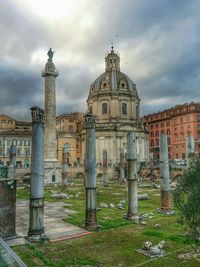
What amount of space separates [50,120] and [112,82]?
1177 inches

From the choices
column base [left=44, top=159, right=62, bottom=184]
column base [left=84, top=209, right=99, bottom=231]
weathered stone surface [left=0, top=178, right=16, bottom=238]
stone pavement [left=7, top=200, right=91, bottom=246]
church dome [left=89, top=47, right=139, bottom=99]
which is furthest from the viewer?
church dome [left=89, top=47, right=139, bottom=99]

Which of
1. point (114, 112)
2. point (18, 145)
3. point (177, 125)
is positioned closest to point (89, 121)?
point (114, 112)

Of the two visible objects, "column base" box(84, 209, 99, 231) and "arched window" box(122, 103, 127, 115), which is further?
"arched window" box(122, 103, 127, 115)

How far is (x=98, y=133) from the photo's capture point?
218 feet

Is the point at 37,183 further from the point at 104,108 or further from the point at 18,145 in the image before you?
the point at 18,145

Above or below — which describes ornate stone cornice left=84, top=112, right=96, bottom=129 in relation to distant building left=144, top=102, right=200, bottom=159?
below

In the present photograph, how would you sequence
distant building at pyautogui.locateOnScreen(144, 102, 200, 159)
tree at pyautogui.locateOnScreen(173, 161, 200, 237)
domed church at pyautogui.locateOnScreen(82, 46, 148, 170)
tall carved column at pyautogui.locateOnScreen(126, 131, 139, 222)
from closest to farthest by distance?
1. tree at pyautogui.locateOnScreen(173, 161, 200, 237)
2. tall carved column at pyautogui.locateOnScreen(126, 131, 139, 222)
3. domed church at pyautogui.locateOnScreen(82, 46, 148, 170)
4. distant building at pyautogui.locateOnScreen(144, 102, 200, 159)

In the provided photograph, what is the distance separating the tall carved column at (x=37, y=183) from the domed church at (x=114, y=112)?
50.7 metres

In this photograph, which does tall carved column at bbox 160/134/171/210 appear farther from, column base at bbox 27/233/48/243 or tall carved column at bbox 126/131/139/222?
column base at bbox 27/233/48/243

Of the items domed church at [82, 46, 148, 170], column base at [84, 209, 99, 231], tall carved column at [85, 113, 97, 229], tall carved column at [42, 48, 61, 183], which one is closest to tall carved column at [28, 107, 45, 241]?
column base at [84, 209, 99, 231]

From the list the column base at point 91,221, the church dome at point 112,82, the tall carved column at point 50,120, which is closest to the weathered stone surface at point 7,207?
the column base at point 91,221

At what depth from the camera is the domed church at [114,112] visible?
216ft

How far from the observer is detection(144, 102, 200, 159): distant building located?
72.6m

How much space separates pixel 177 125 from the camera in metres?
77.5
